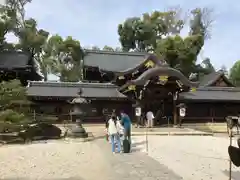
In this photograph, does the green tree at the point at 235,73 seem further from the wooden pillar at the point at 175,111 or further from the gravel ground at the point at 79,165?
the gravel ground at the point at 79,165

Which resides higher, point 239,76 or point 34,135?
point 239,76

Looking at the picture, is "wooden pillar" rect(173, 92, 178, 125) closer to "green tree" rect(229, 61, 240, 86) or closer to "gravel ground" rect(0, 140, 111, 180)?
"gravel ground" rect(0, 140, 111, 180)

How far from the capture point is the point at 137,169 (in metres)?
7.78

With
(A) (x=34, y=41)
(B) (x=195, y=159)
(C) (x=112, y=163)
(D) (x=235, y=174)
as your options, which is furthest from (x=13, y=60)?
(D) (x=235, y=174)

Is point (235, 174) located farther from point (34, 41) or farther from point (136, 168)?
point (34, 41)

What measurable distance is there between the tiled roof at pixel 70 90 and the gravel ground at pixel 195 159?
12223mm

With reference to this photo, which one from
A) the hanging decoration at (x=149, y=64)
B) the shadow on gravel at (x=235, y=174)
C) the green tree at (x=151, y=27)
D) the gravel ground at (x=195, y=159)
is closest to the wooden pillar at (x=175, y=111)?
the hanging decoration at (x=149, y=64)

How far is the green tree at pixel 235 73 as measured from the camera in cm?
4879

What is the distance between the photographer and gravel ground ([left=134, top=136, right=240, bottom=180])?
7531 millimetres

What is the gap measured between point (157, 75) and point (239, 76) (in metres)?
33.8

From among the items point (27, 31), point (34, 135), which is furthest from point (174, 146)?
point (27, 31)

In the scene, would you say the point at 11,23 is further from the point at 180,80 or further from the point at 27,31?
the point at 180,80

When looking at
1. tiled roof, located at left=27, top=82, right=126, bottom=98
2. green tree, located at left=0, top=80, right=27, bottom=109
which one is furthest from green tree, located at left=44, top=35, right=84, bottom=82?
green tree, located at left=0, top=80, right=27, bottom=109

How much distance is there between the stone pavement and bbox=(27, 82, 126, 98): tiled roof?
555 inches
